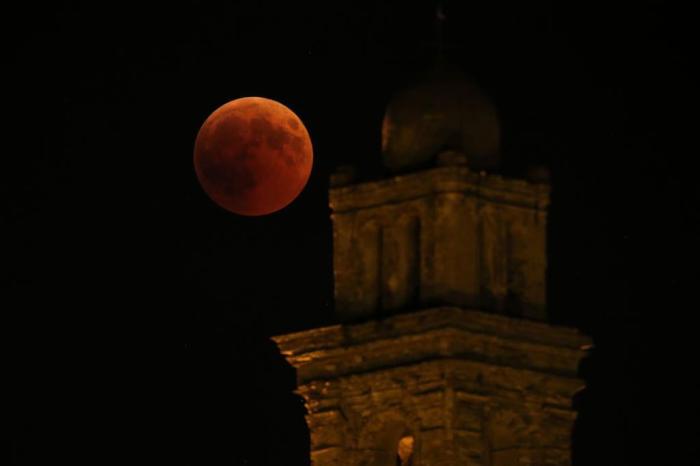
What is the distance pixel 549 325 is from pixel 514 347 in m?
0.79

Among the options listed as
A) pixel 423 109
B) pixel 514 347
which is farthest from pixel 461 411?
pixel 423 109

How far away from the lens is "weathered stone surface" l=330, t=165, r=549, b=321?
2618 inches

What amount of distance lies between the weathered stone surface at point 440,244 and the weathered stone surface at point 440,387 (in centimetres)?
73

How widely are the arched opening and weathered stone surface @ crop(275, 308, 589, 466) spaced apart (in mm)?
109

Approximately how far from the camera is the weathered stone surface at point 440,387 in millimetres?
65312

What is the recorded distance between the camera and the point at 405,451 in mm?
65750

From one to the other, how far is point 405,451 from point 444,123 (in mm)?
5915

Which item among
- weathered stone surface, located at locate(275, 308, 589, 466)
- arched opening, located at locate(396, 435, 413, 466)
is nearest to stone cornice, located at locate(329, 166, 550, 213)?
weathered stone surface, located at locate(275, 308, 589, 466)

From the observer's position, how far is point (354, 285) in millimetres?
67375

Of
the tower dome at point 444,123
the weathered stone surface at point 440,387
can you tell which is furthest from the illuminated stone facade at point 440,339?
the tower dome at point 444,123

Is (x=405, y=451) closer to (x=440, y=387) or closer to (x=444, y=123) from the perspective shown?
(x=440, y=387)

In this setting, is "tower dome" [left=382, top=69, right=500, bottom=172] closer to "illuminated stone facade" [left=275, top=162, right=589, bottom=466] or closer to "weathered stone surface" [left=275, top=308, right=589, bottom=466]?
"illuminated stone facade" [left=275, top=162, right=589, bottom=466]

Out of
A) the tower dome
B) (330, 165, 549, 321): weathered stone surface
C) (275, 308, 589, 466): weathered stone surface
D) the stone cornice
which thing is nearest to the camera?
(275, 308, 589, 466): weathered stone surface

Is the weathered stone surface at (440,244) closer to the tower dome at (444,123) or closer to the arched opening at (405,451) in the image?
the tower dome at (444,123)
